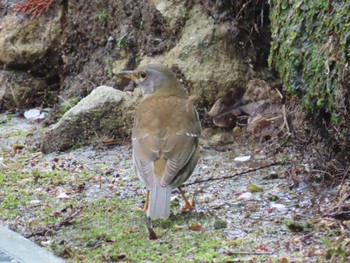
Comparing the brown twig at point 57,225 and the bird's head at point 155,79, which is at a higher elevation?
the bird's head at point 155,79

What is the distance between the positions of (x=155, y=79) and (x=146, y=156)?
3.67ft

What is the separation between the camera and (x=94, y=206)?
6.27m

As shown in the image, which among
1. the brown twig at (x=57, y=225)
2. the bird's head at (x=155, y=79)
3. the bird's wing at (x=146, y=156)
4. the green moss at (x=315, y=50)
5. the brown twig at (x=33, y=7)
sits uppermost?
the green moss at (x=315, y=50)

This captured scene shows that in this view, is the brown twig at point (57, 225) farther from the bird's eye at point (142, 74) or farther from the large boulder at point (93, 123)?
the large boulder at point (93, 123)

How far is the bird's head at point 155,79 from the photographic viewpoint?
6691 millimetres

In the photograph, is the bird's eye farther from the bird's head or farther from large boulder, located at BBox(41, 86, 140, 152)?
large boulder, located at BBox(41, 86, 140, 152)

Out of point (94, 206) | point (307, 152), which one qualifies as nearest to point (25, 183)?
point (94, 206)

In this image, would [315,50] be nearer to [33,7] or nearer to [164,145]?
[164,145]

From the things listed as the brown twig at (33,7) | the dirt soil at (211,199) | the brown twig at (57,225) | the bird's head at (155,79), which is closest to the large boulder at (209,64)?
the dirt soil at (211,199)

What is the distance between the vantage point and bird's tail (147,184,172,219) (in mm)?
5383

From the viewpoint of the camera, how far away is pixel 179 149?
5.84 meters

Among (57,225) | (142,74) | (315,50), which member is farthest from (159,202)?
(142,74)

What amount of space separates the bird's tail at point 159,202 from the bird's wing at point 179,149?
48mm

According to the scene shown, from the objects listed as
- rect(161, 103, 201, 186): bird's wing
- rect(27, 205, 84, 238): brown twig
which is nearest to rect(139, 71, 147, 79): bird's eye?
rect(161, 103, 201, 186): bird's wing
